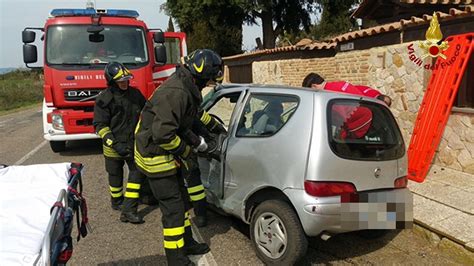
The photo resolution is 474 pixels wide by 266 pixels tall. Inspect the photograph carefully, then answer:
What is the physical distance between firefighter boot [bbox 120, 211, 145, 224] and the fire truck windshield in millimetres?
3694

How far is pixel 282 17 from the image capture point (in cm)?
2583

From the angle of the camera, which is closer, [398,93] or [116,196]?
[116,196]

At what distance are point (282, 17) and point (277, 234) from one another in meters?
24.2

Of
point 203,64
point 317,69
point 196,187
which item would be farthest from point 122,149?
point 317,69

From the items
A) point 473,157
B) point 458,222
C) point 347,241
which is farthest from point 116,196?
point 473,157

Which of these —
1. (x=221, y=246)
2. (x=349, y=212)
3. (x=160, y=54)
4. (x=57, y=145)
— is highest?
(x=160, y=54)

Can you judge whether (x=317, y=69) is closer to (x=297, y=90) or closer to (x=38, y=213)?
Answer: (x=297, y=90)

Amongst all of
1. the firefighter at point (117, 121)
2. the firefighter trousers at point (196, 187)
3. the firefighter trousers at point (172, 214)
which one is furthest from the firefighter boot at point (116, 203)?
the firefighter trousers at point (172, 214)

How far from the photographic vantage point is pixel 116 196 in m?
4.77

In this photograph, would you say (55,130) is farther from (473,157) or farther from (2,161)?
(473,157)

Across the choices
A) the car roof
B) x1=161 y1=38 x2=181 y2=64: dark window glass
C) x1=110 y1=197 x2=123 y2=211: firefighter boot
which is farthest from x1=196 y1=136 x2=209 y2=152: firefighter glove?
x1=161 y1=38 x2=181 y2=64: dark window glass

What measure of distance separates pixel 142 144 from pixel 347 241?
7.26ft

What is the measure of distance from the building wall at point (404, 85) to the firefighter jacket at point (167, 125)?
4.43m

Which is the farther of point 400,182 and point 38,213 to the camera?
point 400,182
